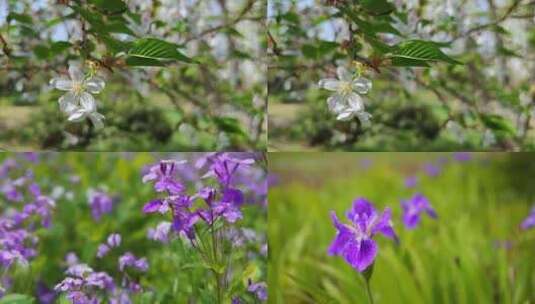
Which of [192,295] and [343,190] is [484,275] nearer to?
[192,295]


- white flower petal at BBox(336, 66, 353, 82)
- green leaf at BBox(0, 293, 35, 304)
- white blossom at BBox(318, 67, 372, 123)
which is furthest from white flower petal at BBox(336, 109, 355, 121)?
green leaf at BBox(0, 293, 35, 304)

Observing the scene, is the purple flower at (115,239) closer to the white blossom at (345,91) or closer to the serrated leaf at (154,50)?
the serrated leaf at (154,50)

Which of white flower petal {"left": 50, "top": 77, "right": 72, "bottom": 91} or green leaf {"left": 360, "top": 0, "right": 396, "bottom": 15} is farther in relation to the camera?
green leaf {"left": 360, "top": 0, "right": 396, "bottom": 15}

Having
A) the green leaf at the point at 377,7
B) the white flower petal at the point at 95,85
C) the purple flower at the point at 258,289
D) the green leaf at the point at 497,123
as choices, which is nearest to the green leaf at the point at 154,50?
the white flower petal at the point at 95,85

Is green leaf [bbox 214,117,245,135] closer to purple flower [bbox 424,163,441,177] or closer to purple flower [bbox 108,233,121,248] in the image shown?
purple flower [bbox 108,233,121,248]

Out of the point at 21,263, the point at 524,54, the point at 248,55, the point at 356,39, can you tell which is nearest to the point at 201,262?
the point at 21,263

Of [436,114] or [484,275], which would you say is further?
[436,114]

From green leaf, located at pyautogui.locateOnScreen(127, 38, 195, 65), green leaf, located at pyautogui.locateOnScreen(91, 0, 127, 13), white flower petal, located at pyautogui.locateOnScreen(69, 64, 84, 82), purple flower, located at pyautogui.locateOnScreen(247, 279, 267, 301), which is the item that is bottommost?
purple flower, located at pyautogui.locateOnScreen(247, 279, 267, 301)
